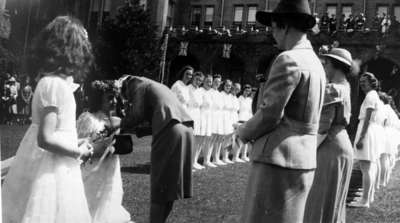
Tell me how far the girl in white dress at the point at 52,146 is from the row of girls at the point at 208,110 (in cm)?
673

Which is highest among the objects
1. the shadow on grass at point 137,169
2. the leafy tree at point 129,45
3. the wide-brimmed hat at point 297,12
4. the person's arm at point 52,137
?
the leafy tree at point 129,45

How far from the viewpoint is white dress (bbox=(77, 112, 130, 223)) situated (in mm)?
5539

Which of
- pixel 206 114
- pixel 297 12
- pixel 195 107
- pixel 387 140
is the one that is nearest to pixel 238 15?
pixel 206 114

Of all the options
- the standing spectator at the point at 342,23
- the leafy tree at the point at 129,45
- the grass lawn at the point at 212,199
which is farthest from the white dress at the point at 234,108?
the standing spectator at the point at 342,23

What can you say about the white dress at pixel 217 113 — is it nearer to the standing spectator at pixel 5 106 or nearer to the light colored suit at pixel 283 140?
the light colored suit at pixel 283 140

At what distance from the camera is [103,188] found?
222 inches

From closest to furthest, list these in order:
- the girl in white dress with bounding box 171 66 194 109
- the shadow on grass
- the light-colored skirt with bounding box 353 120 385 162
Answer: the light-colored skirt with bounding box 353 120 385 162, the shadow on grass, the girl in white dress with bounding box 171 66 194 109

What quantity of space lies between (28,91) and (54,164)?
1994 centimetres

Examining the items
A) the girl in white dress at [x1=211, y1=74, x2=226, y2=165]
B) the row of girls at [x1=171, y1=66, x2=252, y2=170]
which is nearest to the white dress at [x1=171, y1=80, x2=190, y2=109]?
the row of girls at [x1=171, y1=66, x2=252, y2=170]

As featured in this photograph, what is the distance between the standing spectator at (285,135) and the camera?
2.94 m

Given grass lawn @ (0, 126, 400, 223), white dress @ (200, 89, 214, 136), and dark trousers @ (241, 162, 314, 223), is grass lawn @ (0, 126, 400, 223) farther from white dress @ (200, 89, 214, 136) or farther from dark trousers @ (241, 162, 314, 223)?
dark trousers @ (241, 162, 314, 223)

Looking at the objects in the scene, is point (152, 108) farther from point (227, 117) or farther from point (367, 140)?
point (227, 117)

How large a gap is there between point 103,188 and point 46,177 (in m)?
2.48

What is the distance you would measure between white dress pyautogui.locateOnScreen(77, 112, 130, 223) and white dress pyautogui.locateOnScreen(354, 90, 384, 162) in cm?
380
